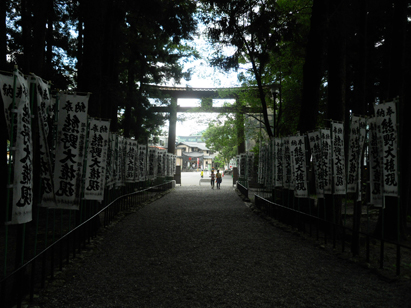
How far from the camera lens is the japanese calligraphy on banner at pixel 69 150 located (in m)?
5.37

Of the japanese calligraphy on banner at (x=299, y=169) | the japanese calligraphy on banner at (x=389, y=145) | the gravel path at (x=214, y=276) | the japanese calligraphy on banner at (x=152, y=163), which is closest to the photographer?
the gravel path at (x=214, y=276)

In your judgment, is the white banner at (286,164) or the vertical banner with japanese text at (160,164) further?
the vertical banner with japanese text at (160,164)

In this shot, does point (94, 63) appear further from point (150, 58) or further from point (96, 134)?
point (150, 58)

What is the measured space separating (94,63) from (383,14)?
10852 mm

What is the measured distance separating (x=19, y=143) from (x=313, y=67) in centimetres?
789

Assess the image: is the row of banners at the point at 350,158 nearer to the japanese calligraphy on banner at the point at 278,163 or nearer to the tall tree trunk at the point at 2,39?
the japanese calligraphy on banner at the point at 278,163

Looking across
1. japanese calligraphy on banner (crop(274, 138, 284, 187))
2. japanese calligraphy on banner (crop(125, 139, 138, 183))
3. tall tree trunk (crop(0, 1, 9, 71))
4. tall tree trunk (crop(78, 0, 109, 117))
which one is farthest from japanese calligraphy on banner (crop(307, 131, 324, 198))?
tall tree trunk (crop(0, 1, 9, 71))

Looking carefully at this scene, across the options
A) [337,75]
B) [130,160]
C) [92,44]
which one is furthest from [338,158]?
[130,160]

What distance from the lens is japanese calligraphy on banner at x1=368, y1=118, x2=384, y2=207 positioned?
19.7ft

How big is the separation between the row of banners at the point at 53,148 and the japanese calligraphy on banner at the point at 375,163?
5.28 meters

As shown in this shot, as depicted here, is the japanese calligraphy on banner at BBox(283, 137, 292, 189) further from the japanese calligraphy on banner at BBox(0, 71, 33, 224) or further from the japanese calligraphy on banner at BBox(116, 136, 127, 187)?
the japanese calligraphy on banner at BBox(0, 71, 33, 224)

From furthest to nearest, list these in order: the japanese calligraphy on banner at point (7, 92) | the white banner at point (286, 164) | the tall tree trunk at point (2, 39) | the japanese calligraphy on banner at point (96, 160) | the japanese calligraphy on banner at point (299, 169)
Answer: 1. the white banner at point (286, 164)
2. the japanese calligraphy on banner at point (299, 169)
3. the tall tree trunk at point (2, 39)
4. the japanese calligraphy on banner at point (96, 160)
5. the japanese calligraphy on banner at point (7, 92)

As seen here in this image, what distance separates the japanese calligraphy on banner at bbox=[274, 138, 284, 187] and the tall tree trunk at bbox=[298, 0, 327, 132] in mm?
1159

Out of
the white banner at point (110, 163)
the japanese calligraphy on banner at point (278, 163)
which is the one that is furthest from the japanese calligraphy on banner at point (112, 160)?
the japanese calligraphy on banner at point (278, 163)
